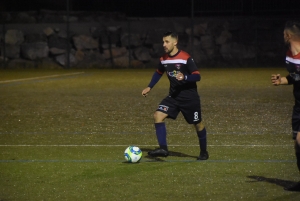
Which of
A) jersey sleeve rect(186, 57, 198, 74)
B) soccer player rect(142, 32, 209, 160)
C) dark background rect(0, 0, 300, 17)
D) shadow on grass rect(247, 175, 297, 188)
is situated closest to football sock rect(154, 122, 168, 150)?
soccer player rect(142, 32, 209, 160)

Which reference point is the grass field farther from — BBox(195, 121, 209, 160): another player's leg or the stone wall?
the stone wall

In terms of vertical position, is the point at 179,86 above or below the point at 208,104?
above

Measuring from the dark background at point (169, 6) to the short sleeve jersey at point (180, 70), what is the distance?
2698 cm

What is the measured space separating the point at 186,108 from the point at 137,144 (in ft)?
5.71

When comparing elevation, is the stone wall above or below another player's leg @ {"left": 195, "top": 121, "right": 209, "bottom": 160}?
below

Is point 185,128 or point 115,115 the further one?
point 115,115

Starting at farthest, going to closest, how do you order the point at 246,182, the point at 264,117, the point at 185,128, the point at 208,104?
the point at 208,104 → the point at 264,117 → the point at 185,128 → the point at 246,182

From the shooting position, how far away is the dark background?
120ft

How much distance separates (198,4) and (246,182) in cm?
2994

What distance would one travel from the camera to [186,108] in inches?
350

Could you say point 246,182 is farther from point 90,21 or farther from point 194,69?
point 90,21

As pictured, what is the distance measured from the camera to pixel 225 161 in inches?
344

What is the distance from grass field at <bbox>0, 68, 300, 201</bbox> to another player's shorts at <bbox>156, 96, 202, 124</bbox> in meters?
0.54

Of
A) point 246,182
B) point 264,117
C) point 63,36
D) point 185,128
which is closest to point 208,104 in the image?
point 264,117
